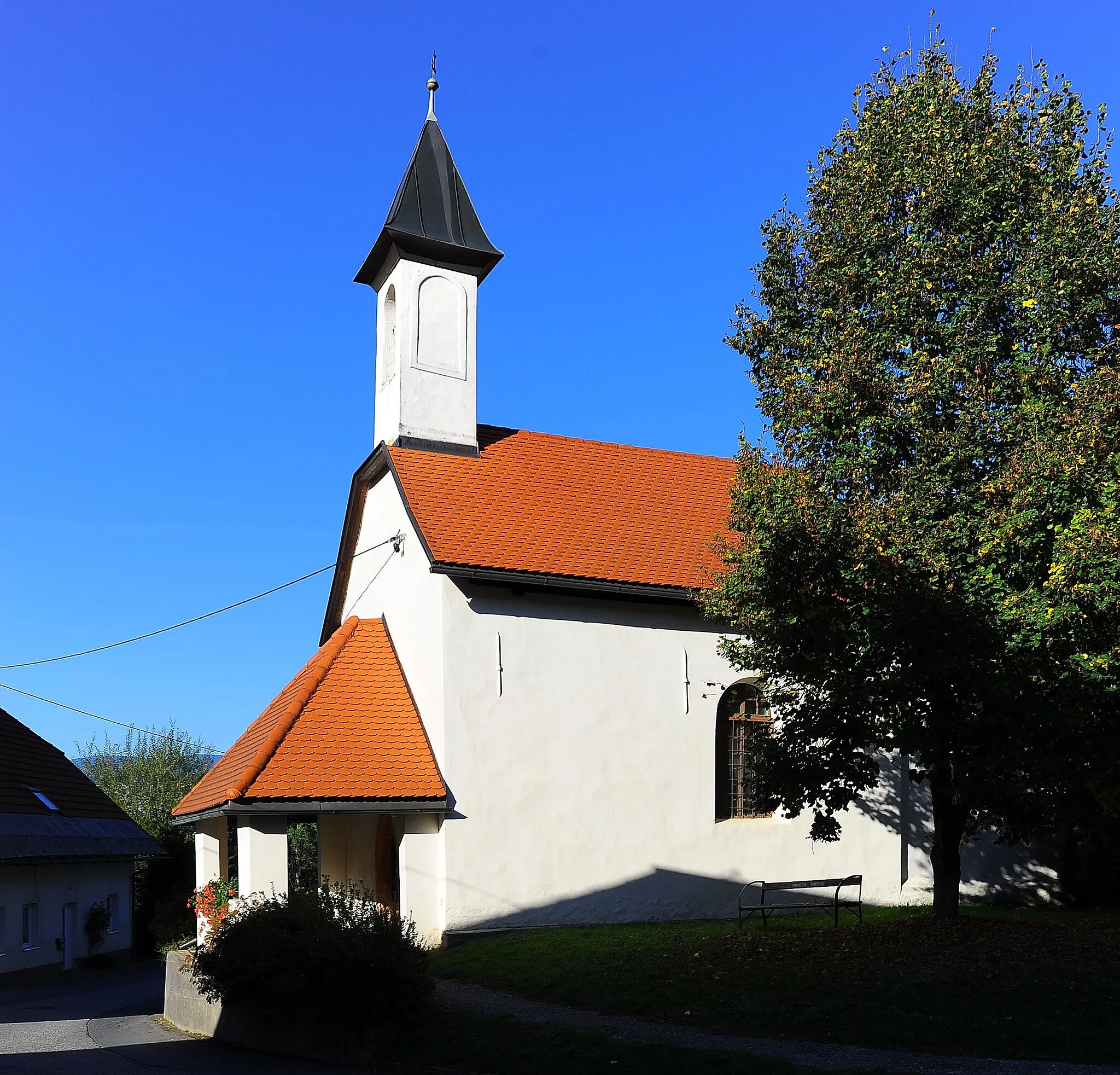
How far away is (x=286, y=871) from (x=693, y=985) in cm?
605

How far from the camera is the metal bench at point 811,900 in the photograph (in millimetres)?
15516

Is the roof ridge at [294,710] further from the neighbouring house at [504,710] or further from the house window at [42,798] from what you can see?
the house window at [42,798]

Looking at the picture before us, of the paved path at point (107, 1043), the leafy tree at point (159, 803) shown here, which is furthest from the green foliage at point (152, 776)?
the paved path at point (107, 1043)

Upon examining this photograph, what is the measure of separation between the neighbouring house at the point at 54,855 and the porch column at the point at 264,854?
9.17 m

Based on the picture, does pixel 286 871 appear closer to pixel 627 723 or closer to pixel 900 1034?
pixel 627 723

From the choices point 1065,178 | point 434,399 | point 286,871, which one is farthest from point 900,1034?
point 434,399

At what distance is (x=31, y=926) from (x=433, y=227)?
16.4 meters

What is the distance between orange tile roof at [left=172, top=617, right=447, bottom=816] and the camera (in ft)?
49.5

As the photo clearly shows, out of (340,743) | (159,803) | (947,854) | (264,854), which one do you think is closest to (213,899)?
(264,854)

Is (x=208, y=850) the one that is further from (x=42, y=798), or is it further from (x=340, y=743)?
(x=42, y=798)

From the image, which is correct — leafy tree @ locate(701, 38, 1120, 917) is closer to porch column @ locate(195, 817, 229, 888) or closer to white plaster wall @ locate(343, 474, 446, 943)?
white plaster wall @ locate(343, 474, 446, 943)

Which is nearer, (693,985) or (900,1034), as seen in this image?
(900,1034)

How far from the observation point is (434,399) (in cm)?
1952

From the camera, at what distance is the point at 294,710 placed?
16172 mm
